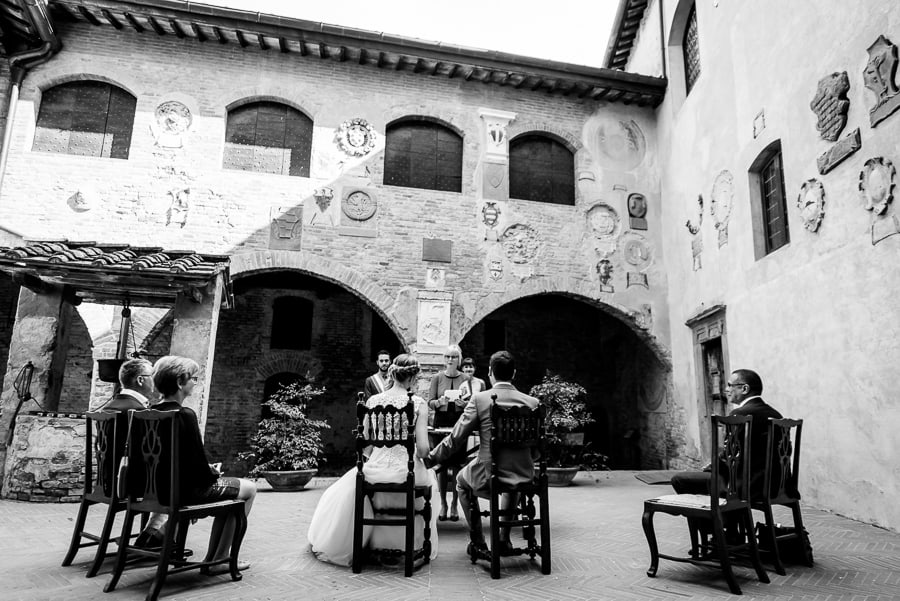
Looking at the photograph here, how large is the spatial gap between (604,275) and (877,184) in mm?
5583

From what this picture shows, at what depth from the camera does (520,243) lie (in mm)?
11062

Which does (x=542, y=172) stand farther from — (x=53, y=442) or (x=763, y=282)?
(x=53, y=442)

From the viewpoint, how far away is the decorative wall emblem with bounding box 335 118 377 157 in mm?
10695

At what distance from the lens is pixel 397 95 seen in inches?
438

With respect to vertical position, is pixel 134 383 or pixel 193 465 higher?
pixel 134 383

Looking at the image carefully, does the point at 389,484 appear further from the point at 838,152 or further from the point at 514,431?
the point at 838,152

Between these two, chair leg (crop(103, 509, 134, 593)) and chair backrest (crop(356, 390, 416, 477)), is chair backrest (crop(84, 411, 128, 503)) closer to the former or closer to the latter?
chair leg (crop(103, 509, 134, 593))

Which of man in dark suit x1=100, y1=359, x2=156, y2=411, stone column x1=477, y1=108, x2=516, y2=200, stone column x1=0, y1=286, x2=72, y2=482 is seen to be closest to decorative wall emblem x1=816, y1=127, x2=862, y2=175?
stone column x1=477, y1=108, x2=516, y2=200

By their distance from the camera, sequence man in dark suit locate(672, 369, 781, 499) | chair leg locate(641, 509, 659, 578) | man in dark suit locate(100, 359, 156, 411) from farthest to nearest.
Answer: man in dark suit locate(100, 359, 156, 411) → man in dark suit locate(672, 369, 781, 499) → chair leg locate(641, 509, 659, 578)

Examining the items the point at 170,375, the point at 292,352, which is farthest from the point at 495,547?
the point at 292,352

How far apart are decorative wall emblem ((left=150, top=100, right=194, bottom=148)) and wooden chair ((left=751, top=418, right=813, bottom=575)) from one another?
975cm

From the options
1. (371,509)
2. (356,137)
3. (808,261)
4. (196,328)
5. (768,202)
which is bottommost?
(371,509)

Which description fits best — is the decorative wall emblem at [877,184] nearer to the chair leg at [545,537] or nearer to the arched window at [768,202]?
the arched window at [768,202]

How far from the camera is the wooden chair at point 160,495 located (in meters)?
3.39
